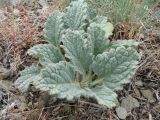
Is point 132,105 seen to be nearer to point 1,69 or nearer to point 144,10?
point 144,10

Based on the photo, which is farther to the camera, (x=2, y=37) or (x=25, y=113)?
(x=2, y=37)

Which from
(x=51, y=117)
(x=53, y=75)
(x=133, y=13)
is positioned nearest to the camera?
(x=53, y=75)

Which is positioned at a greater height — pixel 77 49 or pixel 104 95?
pixel 77 49

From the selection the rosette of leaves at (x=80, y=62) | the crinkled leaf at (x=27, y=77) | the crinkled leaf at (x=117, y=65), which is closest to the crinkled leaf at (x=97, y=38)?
the rosette of leaves at (x=80, y=62)

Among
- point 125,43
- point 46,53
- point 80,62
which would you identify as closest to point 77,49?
point 80,62

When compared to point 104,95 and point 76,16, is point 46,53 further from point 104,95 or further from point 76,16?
point 104,95

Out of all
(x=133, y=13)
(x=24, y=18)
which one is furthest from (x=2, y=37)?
(x=133, y=13)

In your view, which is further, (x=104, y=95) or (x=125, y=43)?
(x=125, y=43)
